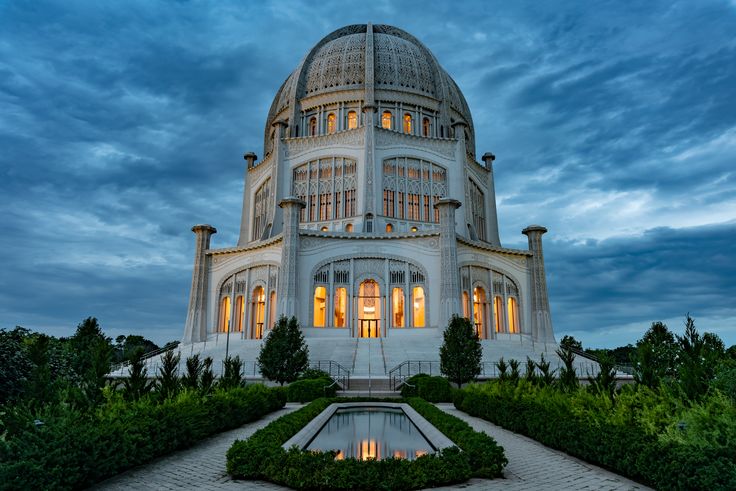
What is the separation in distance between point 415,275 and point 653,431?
29.8 m

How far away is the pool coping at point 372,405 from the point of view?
33.9 ft

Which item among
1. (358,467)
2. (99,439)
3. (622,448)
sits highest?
(99,439)

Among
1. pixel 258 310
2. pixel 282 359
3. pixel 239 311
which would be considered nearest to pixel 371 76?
pixel 258 310

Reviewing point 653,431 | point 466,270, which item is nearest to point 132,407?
point 653,431

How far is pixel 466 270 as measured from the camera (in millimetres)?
40406

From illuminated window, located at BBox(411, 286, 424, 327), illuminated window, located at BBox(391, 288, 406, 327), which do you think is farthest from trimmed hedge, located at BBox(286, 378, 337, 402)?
illuminated window, located at BBox(411, 286, 424, 327)

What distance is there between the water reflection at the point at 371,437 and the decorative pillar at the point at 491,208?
38.4 meters

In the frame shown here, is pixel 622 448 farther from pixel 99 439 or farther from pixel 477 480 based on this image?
pixel 99 439

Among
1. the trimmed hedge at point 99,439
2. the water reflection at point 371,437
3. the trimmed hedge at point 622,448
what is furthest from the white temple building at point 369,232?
the trimmed hedge at point 99,439

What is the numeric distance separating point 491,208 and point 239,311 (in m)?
28.3

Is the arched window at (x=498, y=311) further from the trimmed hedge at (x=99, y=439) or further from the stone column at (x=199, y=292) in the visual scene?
the trimmed hedge at (x=99, y=439)

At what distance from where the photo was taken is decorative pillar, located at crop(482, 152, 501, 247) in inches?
2051

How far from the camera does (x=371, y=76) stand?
4897cm

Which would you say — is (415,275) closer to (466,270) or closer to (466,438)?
(466,270)
